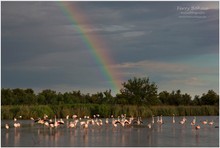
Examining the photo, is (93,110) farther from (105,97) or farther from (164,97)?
(164,97)

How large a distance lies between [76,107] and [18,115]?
22.9 feet

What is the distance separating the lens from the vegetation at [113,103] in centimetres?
4375

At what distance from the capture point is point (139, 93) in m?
62.6

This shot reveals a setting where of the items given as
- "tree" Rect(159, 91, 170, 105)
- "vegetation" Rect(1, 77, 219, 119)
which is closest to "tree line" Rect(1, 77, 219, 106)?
"vegetation" Rect(1, 77, 219, 119)

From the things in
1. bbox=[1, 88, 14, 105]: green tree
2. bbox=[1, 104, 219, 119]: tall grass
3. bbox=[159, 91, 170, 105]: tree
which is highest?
bbox=[159, 91, 170, 105]: tree

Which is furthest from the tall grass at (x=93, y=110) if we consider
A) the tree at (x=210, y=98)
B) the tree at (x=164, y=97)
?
the tree at (x=164, y=97)

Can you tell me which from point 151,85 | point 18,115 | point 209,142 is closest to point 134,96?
point 151,85

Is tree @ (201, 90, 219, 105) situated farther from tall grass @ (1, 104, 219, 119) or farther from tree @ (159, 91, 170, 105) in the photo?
tall grass @ (1, 104, 219, 119)

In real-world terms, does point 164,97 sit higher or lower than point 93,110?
higher

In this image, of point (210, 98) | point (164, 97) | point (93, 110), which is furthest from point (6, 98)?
point (210, 98)

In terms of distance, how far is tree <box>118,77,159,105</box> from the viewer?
6194 cm

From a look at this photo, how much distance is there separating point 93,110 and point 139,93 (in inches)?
612

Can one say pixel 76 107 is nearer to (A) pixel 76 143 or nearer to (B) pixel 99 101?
(B) pixel 99 101

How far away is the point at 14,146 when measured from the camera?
66.8 feet
